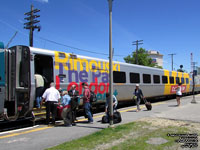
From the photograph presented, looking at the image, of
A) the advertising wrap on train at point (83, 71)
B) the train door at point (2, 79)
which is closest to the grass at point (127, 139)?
the train door at point (2, 79)

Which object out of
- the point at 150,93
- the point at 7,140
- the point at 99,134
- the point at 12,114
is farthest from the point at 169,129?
the point at 150,93

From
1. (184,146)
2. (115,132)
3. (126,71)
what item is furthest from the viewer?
(126,71)

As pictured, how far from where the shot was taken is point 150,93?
1634cm

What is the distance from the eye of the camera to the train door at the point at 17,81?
736 cm

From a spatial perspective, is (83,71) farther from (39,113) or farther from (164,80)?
(164,80)

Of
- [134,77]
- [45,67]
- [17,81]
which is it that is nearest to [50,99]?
[17,81]

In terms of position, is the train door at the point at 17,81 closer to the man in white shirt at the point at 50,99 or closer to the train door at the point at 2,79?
the train door at the point at 2,79

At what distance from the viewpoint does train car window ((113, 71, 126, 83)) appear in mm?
12492

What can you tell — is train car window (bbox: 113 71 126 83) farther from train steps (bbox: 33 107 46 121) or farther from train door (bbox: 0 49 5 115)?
train door (bbox: 0 49 5 115)

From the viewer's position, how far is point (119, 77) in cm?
1281

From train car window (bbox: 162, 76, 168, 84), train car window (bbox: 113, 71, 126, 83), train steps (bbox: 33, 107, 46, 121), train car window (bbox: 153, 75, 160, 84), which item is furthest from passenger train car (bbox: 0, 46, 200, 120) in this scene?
train car window (bbox: 162, 76, 168, 84)

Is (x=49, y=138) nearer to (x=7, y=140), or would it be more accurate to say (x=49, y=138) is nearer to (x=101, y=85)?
(x=7, y=140)

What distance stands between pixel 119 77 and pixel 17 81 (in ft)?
22.1

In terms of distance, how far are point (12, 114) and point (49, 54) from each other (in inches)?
110
